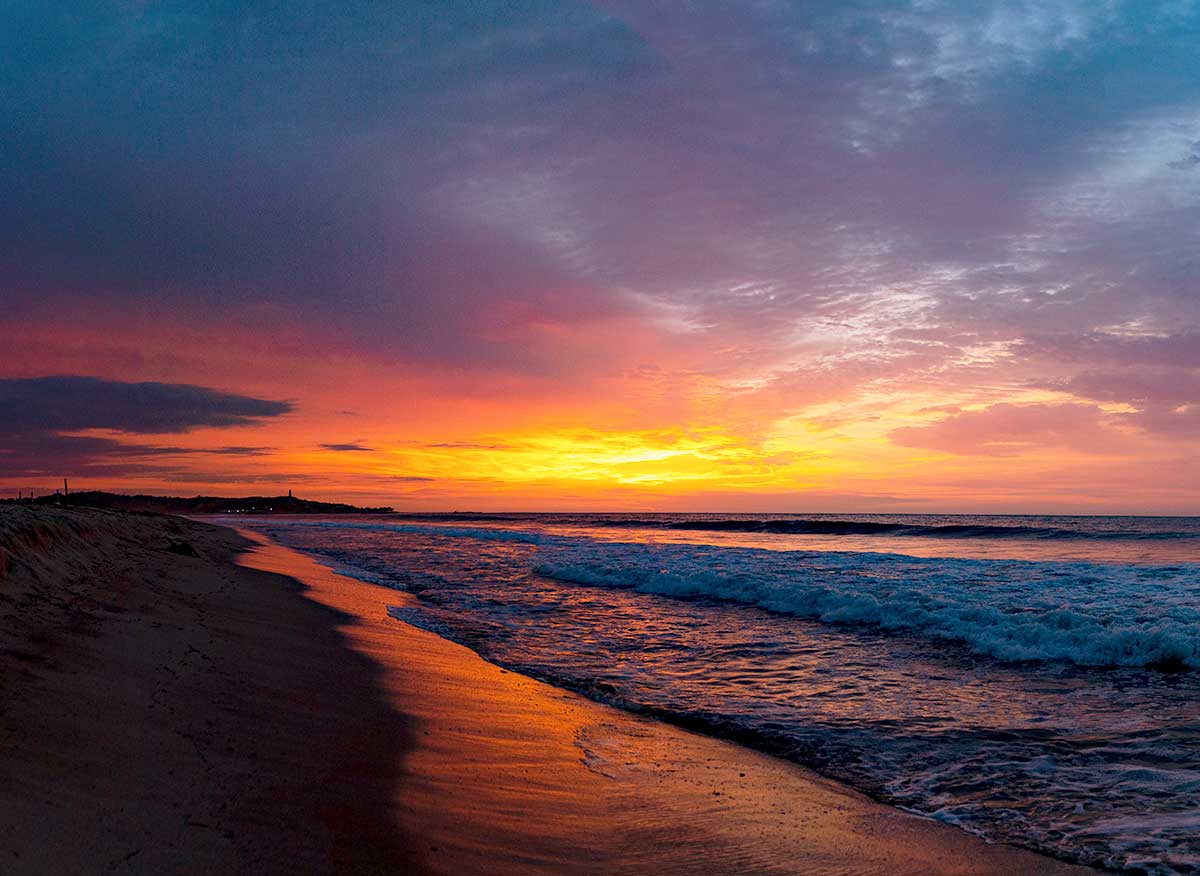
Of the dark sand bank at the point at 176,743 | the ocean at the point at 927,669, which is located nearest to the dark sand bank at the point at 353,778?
the dark sand bank at the point at 176,743

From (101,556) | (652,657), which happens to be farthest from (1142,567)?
(101,556)

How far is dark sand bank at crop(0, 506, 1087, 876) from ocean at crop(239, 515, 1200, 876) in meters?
0.71

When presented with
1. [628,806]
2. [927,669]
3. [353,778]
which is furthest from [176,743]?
[927,669]

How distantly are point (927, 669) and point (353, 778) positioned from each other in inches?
343

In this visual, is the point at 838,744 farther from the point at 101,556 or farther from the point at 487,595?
the point at 101,556

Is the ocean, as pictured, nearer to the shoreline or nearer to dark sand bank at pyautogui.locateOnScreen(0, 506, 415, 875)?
the shoreline

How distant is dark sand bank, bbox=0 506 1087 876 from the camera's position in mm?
3888

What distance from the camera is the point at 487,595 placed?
19016mm

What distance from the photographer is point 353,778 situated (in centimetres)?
521

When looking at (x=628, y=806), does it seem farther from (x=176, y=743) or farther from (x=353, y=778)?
(x=176, y=743)

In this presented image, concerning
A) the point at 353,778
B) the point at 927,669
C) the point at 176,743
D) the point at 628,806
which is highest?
the point at 176,743

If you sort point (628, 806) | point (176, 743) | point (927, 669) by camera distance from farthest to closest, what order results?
point (927, 669) < point (628, 806) < point (176, 743)

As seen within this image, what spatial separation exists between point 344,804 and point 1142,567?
79.5ft

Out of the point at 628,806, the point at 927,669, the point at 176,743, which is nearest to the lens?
the point at 176,743
